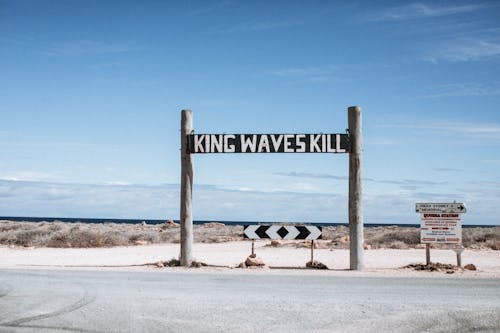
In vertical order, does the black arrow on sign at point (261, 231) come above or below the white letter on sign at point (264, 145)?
below

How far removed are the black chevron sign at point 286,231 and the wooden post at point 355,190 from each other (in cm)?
126

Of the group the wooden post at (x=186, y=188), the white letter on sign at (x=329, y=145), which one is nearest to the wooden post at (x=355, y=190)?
the white letter on sign at (x=329, y=145)

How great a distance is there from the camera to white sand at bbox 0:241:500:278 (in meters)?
18.4

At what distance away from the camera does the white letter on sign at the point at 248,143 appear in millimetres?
17453

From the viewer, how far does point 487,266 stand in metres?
19.5

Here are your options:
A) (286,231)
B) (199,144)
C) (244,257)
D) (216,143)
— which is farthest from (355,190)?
(244,257)

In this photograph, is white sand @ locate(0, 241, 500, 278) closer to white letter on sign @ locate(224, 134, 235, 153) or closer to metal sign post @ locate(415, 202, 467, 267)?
metal sign post @ locate(415, 202, 467, 267)

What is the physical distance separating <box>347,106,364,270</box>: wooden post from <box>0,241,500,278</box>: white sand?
570mm

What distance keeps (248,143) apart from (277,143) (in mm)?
829

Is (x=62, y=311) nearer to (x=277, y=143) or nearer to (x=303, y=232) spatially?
(x=277, y=143)

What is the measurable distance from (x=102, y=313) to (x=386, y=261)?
45.3 feet

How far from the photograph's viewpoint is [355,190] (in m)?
17.0

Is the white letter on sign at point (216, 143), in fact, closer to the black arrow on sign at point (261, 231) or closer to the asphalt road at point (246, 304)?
the black arrow on sign at point (261, 231)

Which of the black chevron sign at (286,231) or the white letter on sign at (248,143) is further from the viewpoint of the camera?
the black chevron sign at (286,231)
